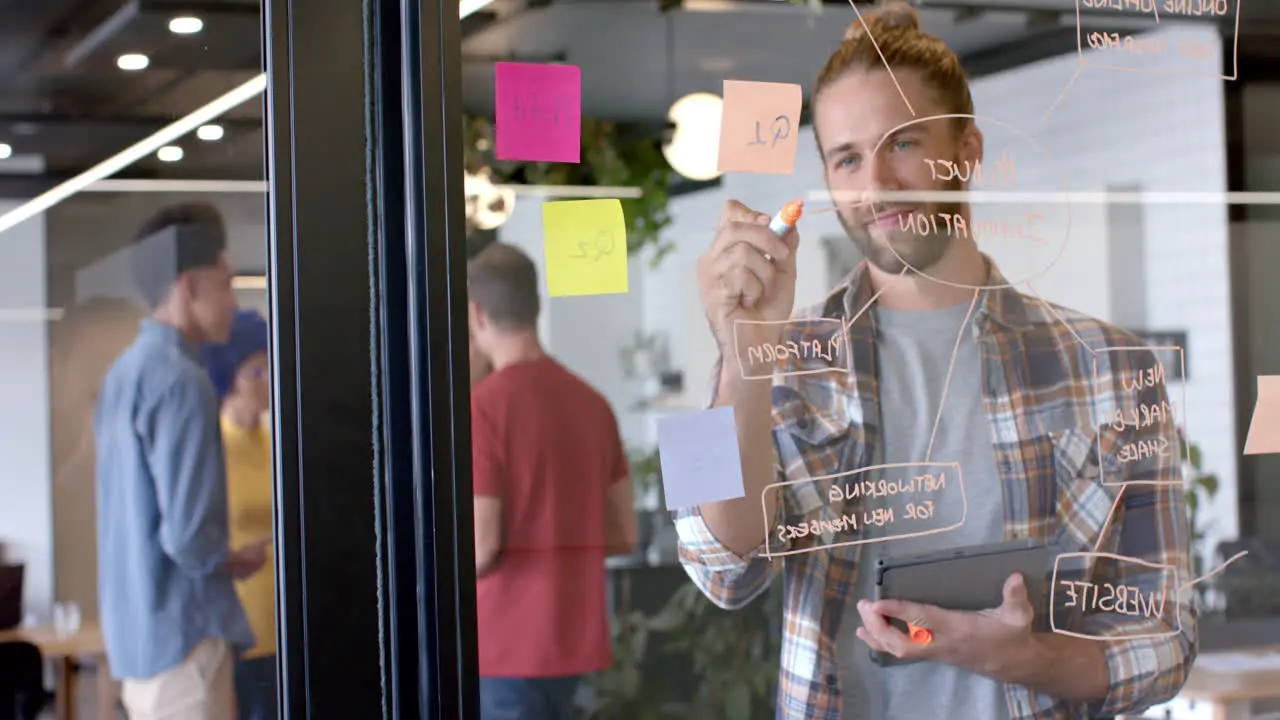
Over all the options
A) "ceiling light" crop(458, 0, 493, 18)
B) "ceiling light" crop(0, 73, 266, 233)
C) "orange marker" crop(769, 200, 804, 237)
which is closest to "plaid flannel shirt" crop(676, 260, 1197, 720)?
"orange marker" crop(769, 200, 804, 237)

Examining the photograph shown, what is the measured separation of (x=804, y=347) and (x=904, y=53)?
41 centimetres

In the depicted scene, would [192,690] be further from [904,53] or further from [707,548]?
[904,53]

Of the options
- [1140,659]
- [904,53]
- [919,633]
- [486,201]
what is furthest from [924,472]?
[486,201]

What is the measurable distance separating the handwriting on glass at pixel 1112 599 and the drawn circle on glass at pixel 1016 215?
1.36 ft

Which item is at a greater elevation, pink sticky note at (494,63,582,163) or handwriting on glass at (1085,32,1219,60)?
handwriting on glass at (1085,32,1219,60)

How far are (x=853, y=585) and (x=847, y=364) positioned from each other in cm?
28

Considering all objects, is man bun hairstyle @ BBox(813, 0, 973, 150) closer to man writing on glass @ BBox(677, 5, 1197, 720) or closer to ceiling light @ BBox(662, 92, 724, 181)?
man writing on glass @ BBox(677, 5, 1197, 720)

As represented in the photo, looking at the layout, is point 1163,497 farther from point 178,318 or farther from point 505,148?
point 178,318

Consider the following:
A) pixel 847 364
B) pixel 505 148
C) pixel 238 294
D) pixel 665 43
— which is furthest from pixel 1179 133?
pixel 238 294

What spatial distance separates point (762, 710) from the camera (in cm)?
162

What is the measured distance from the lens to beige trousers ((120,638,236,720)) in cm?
141

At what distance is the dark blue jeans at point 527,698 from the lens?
150 centimetres

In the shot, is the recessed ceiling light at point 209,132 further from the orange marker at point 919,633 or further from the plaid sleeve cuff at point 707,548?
the orange marker at point 919,633

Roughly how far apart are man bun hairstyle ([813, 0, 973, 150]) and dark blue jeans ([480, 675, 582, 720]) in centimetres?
86
